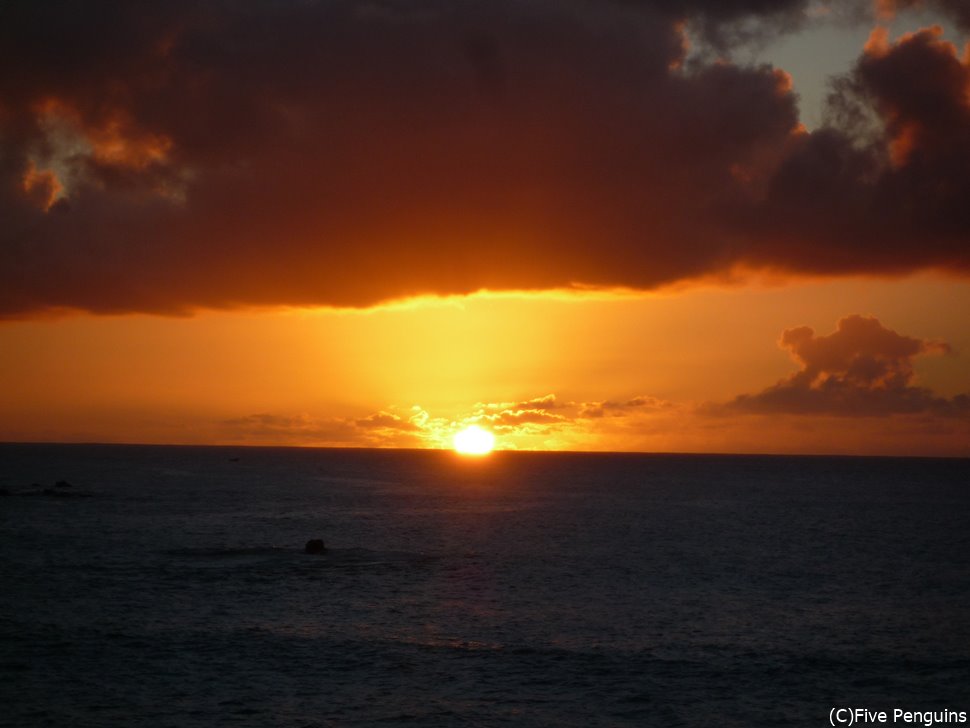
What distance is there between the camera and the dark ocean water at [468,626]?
39.8 m

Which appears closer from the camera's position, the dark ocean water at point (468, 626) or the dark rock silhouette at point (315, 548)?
the dark ocean water at point (468, 626)

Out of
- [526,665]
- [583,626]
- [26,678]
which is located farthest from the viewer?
[583,626]

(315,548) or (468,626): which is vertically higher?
(468,626)

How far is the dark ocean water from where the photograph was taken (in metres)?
39.8

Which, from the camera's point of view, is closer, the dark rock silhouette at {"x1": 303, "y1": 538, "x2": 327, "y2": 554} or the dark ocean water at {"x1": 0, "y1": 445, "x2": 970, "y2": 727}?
the dark ocean water at {"x1": 0, "y1": 445, "x2": 970, "y2": 727}

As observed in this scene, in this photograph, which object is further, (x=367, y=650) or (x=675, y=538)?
(x=675, y=538)

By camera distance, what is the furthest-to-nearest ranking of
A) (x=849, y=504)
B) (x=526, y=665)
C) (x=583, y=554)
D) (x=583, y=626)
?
(x=849, y=504) → (x=583, y=554) → (x=583, y=626) → (x=526, y=665)

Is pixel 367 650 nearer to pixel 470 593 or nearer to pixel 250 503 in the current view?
pixel 470 593

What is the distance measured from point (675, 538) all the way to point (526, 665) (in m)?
65.8

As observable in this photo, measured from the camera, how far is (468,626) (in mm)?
54125

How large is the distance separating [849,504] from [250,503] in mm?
115128

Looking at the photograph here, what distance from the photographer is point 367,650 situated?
48.2 m

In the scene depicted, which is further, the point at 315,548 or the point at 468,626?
the point at 315,548

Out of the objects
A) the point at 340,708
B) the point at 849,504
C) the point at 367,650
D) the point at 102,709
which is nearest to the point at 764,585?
the point at 367,650
